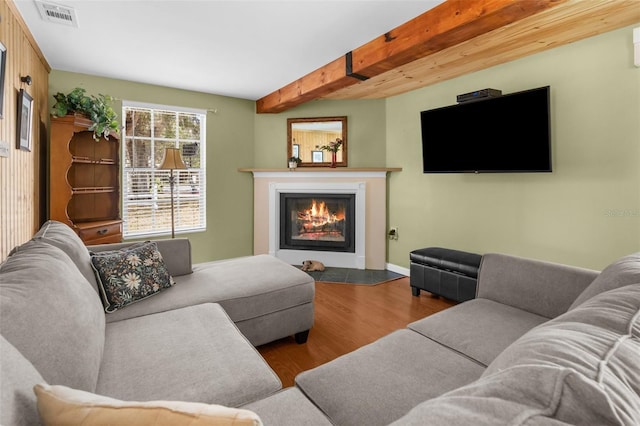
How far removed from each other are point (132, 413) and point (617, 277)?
164 cm

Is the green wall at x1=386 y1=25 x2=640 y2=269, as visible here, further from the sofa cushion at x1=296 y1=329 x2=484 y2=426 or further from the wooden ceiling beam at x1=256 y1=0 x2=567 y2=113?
the sofa cushion at x1=296 y1=329 x2=484 y2=426

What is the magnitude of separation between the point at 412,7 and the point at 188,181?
3429mm

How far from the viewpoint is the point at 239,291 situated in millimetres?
2283

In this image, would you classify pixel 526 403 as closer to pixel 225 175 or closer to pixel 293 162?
pixel 293 162

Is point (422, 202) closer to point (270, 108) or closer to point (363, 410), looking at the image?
point (270, 108)

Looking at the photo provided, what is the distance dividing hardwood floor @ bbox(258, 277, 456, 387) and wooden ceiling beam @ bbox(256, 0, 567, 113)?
86.6 inches

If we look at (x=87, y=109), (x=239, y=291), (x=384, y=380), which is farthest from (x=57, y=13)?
(x=384, y=380)

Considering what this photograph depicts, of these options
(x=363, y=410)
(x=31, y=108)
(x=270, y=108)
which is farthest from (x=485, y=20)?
(x=31, y=108)

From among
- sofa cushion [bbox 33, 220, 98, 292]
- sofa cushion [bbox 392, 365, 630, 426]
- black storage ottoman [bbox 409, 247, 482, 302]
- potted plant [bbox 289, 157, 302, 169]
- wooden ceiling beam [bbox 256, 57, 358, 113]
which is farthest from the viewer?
potted plant [bbox 289, 157, 302, 169]

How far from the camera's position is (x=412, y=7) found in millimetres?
2396

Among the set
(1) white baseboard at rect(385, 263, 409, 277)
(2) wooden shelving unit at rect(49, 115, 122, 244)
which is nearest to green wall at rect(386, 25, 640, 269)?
(1) white baseboard at rect(385, 263, 409, 277)

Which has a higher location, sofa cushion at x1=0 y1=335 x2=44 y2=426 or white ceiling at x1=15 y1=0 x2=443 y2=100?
white ceiling at x1=15 y1=0 x2=443 y2=100

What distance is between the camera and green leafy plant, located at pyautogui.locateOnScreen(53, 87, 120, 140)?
125 inches

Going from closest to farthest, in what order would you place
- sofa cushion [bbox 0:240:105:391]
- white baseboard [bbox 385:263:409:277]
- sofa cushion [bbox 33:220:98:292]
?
1. sofa cushion [bbox 0:240:105:391]
2. sofa cushion [bbox 33:220:98:292]
3. white baseboard [bbox 385:263:409:277]
